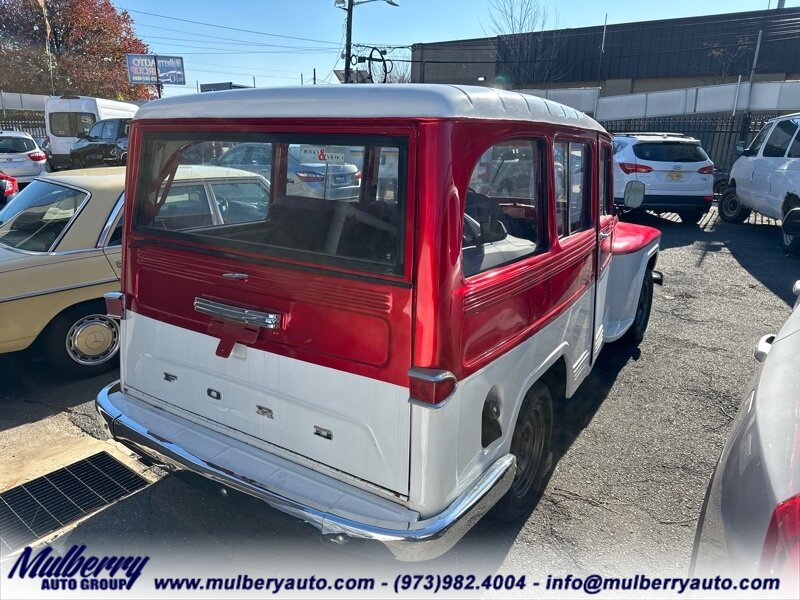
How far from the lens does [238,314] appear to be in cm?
232

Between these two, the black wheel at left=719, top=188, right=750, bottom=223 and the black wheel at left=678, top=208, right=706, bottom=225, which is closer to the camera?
the black wheel at left=678, top=208, right=706, bottom=225

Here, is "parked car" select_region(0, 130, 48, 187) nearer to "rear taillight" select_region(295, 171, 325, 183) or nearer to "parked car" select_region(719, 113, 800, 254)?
"rear taillight" select_region(295, 171, 325, 183)

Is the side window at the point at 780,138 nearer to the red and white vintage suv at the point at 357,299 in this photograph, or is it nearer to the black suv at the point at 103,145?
the red and white vintage suv at the point at 357,299

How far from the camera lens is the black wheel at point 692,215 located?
35.4ft

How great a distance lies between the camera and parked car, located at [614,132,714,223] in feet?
34.6

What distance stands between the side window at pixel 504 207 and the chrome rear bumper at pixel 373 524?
2.81 feet

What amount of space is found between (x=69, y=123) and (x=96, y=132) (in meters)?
2.80

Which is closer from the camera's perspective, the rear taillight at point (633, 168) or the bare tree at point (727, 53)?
the rear taillight at point (633, 168)

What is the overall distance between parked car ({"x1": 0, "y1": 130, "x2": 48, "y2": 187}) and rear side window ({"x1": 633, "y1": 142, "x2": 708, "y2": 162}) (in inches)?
533

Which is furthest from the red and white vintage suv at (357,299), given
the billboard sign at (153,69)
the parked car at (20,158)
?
the billboard sign at (153,69)

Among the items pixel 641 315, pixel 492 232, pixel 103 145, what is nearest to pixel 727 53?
pixel 103 145

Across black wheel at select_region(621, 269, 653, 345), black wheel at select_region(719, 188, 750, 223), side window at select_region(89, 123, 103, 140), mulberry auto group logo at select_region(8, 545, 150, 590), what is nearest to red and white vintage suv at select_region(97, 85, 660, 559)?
mulberry auto group logo at select_region(8, 545, 150, 590)

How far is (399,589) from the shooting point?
244 cm

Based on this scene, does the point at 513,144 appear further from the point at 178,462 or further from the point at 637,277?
the point at 637,277
